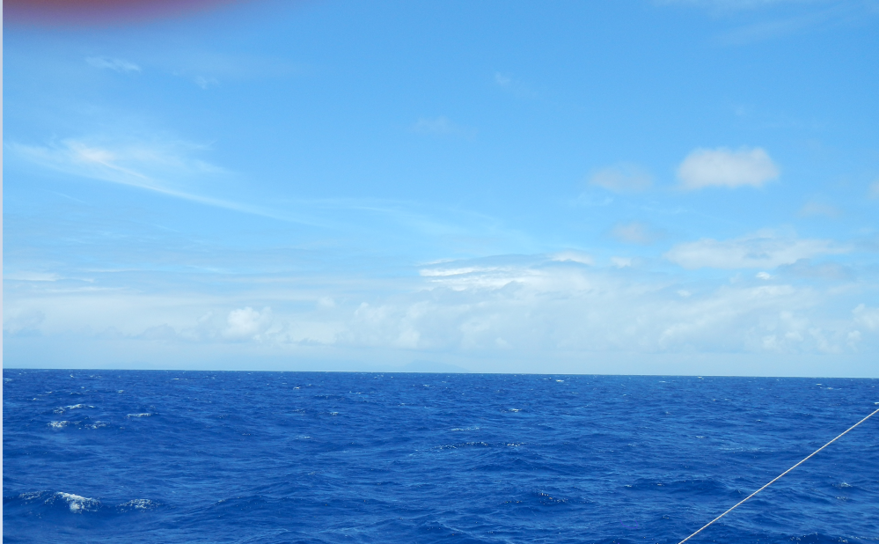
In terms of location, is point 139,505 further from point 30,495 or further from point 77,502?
point 30,495

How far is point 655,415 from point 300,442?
130 feet

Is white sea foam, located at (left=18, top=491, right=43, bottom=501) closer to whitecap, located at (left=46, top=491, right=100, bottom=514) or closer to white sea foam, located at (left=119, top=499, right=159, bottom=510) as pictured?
whitecap, located at (left=46, top=491, right=100, bottom=514)

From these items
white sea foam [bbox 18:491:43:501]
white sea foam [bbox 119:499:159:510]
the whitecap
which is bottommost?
white sea foam [bbox 119:499:159:510]

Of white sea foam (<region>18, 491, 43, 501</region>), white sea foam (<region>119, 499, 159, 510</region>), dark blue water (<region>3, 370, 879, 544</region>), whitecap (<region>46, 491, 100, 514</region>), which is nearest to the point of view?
dark blue water (<region>3, 370, 879, 544</region>)

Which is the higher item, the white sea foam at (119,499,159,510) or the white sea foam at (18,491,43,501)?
the white sea foam at (18,491,43,501)

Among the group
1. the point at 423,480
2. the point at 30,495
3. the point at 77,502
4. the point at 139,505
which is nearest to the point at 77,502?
the point at 77,502

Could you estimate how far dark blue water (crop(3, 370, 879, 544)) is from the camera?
846 inches

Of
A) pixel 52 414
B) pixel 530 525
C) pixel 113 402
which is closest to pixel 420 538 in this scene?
pixel 530 525

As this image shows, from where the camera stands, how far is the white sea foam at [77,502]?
23259 mm

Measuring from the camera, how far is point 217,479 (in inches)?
1133

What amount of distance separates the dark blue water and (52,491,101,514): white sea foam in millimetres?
61

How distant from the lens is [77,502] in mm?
23969

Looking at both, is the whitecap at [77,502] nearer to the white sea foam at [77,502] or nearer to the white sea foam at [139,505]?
the white sea foam at [77,502]

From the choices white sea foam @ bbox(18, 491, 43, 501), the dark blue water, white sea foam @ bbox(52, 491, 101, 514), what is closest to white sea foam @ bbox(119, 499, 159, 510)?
the dark blue water
